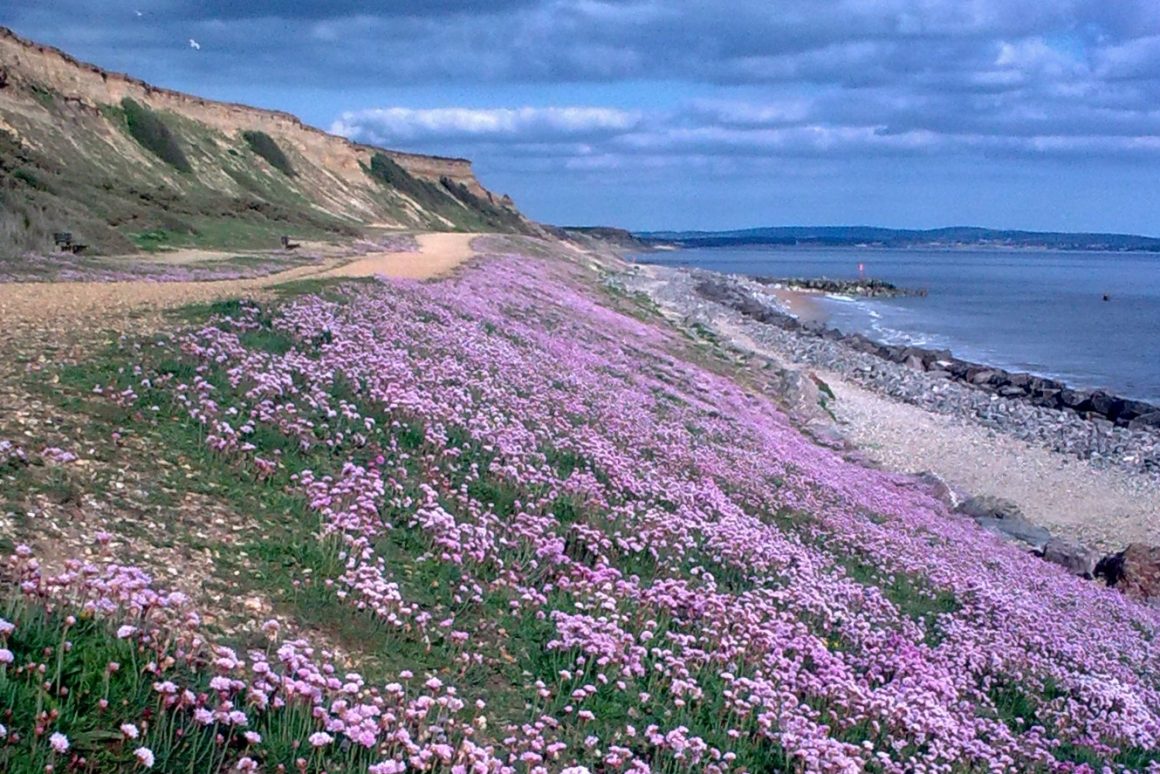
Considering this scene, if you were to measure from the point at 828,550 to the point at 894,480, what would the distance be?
361 inches

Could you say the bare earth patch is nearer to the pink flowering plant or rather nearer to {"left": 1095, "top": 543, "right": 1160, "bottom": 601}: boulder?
the pink flowering plant

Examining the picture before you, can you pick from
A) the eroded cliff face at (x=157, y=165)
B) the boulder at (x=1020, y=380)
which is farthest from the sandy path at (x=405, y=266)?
the boulder at (x=1020, y=380)

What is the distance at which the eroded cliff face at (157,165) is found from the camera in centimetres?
3841

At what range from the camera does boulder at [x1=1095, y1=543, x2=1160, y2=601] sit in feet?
53.8

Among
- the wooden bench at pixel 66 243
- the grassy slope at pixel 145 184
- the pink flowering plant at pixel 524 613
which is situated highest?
the grassy slope at pixel 145 184

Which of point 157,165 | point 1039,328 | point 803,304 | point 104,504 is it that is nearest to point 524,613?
point 104,504

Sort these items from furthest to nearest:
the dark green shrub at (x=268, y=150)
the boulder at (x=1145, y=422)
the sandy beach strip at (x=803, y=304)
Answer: the dark green shrub at (x=268, y=150)
the sandy beach strip at (x=803, y=304)
the boulder at (x=1145, y=422)

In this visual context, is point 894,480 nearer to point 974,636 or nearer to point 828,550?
point 828,550

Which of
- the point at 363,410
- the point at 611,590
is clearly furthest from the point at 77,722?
the point at 363,410

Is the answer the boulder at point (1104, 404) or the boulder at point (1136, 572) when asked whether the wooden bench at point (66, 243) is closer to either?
the boulder at point (1136, 572)

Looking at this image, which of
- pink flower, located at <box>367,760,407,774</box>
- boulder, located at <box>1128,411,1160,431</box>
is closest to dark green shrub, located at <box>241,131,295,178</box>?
boulder, located at <box>1128,411,1160,431</box>

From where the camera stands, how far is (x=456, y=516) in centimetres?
907

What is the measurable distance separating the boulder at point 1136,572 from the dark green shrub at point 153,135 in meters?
59.2

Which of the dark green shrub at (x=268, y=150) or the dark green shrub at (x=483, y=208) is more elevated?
the dark green shrub at (x=268, y=150)
